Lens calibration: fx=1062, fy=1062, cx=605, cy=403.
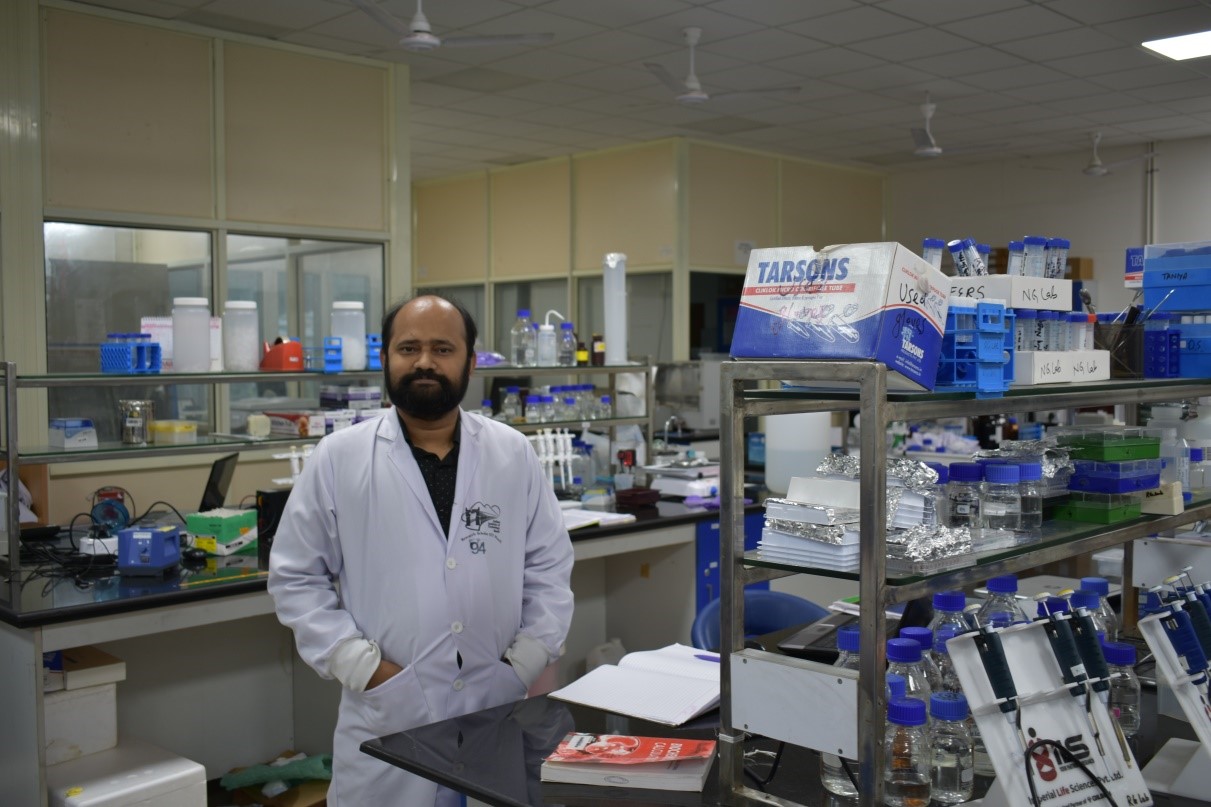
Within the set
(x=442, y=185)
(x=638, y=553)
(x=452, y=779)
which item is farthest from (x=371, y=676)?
(x=442, y=185)

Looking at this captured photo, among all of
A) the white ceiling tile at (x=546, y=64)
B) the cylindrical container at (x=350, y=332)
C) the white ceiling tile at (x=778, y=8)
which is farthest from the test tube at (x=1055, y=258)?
the white ceiling tile at (x=546, y=64)

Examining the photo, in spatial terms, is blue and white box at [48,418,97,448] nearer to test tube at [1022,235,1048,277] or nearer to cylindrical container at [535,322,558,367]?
cylindrical container at [535,322,558,367]

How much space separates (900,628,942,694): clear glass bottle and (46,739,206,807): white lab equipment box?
186 cm

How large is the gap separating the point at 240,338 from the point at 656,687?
179 centimetres

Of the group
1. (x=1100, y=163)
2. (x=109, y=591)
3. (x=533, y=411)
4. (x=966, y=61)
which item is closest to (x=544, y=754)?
(x=109, y=591)

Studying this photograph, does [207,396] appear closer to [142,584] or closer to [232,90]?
[232,90]

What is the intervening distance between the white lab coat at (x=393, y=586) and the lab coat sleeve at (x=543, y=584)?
63 millimetres

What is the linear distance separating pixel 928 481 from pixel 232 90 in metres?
4.63

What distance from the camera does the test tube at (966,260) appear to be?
1.70 metres

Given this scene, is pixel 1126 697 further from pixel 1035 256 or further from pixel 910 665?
pixel 1035 256

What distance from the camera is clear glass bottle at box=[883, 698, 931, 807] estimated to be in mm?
1532

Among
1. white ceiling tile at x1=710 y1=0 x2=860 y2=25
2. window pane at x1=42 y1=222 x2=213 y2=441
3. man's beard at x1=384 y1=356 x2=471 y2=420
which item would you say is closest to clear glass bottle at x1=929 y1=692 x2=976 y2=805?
man's beard at x1=384 y1=356 x2=471 y2=420

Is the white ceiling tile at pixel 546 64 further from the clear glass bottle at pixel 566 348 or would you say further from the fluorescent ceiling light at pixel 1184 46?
the fluorescent ceiling light at pixel 1184 46

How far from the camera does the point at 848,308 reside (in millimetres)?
1430
